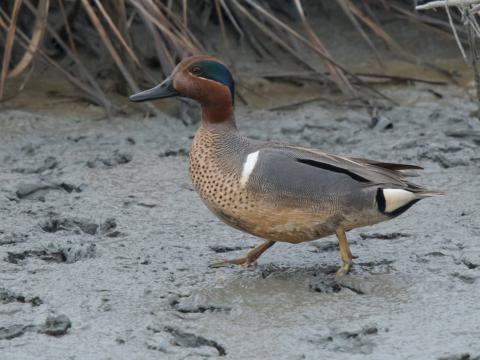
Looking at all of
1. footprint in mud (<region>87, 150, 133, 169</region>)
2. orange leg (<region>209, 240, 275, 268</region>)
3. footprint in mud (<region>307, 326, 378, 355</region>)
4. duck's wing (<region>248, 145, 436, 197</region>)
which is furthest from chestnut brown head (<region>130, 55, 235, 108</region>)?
footprint in mud (<region>87, 150, 133, 169</region>)

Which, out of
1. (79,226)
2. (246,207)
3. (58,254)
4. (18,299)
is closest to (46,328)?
(18,299)

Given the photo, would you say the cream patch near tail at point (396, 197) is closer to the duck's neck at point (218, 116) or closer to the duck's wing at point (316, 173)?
the duck's wing at point (316, 173)

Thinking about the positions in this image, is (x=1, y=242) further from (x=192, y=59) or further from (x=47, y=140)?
(x=47, y=140)

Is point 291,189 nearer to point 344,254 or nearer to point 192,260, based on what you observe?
point 344,254

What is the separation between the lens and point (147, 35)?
629cm

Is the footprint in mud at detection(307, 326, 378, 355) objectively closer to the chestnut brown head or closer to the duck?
the duck

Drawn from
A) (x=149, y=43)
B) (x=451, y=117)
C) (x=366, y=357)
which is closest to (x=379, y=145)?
(x=451, y=117)

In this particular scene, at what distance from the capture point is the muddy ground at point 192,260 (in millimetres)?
3293

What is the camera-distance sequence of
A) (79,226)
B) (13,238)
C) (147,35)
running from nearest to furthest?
1. (13,238)
2. (79,226)
3. (147,35)

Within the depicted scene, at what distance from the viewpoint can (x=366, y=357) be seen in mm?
3164

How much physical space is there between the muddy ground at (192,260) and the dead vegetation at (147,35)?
1.01 ft

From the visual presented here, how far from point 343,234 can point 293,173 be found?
0.30 m

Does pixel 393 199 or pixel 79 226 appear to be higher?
pixel 393 199

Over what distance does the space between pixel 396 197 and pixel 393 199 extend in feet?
0.04
